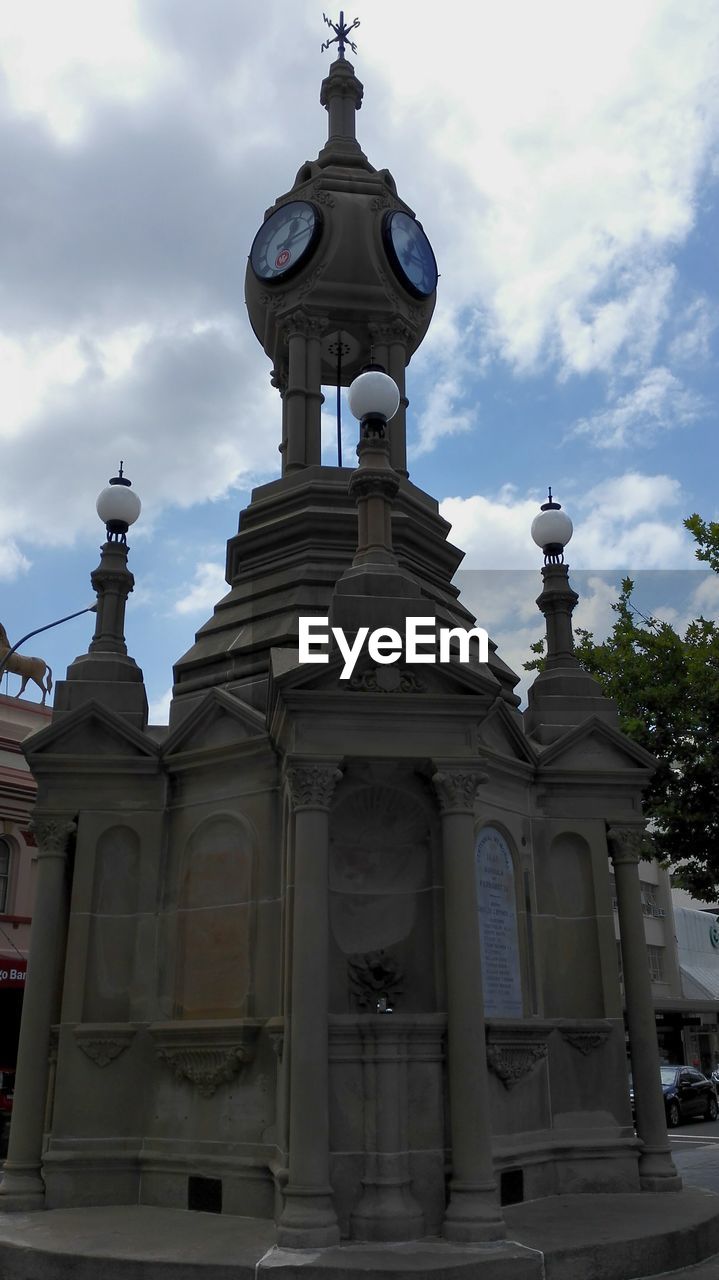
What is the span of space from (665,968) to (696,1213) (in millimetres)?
50921

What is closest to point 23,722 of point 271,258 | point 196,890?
point 271,258

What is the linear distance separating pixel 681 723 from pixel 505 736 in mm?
8562

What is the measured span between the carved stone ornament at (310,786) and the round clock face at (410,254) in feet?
28.8

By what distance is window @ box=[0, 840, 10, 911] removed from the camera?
34.4 metres

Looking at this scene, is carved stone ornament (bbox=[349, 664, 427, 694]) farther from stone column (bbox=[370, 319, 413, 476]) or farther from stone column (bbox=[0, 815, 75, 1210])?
stone column (bbox=[370, 319, 413, 476])

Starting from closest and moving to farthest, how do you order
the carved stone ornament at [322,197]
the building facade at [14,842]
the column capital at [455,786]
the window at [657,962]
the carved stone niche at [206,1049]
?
the column capital at [455,786] → the carved stone niche at [206,1049] → the carved stone ornament at [322,197] → the building facade at [14,842] → the window at [657,962]

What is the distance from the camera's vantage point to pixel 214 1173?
10938 mm

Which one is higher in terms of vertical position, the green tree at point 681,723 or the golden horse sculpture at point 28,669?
the golden horse sculpture at point 28,669

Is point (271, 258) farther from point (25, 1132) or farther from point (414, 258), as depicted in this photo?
point (25, 1132)

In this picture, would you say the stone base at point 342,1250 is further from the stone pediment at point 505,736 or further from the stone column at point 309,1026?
the stone pediment at point 505,736

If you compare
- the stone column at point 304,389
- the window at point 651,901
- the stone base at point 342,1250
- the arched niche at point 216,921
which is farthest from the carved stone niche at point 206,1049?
the window at point 651,901

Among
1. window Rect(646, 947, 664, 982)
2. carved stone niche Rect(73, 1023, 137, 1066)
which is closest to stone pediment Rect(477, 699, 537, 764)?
carved stone niche Rect(73, 1023, 137, 1066)

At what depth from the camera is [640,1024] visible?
13031mm

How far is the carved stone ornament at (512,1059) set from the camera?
1112 centimetres
